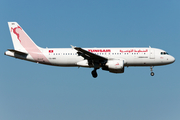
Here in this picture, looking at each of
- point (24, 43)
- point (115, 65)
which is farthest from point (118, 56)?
point (24, 43)

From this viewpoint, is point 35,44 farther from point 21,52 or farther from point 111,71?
→ point 111,71

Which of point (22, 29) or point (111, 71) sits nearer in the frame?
point (111, 71)

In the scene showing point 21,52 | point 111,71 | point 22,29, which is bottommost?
point 111,71

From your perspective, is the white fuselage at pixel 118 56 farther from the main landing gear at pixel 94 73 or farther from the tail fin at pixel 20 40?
the main landing gear at pixel 94 73

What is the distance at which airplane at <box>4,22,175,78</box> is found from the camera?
43062mm

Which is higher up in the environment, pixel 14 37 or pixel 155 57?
pixel 14 37

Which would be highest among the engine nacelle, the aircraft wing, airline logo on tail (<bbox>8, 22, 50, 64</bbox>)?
airline logo on tail (<bbox>8, 22, 50, 64</bbox>)

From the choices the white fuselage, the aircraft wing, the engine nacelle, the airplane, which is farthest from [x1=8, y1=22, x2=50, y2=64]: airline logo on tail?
the engine nacelle

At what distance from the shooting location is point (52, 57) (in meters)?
45.0

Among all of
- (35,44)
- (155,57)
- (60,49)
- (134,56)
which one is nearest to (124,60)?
(134,56)

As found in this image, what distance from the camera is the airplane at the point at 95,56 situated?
43.1 meters

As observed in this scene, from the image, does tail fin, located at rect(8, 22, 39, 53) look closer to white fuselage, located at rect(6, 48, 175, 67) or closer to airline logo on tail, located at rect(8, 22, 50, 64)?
airline logo on tail, located at rect(8, 22, 50, 64)

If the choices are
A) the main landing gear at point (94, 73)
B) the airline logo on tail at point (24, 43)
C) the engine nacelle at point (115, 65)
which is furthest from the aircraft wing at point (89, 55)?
the airline logo on tail at point (24, 43)

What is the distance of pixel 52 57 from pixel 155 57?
14.5 meters
